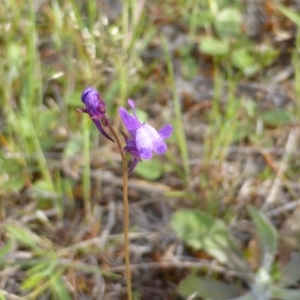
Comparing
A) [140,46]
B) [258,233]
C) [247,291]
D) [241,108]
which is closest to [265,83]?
[241,108]

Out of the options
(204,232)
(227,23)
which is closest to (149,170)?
(204,232)

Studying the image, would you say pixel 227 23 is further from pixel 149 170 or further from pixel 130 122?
pixel 130 122

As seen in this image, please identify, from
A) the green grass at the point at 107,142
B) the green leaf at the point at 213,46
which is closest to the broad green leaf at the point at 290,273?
the green grass at the point at 107,142

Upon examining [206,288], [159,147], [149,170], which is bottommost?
[206,288]

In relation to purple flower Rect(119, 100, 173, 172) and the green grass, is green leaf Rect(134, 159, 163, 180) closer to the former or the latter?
the green grass

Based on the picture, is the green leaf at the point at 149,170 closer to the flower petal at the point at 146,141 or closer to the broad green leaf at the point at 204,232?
the broad green leaf at the point at 204,232
